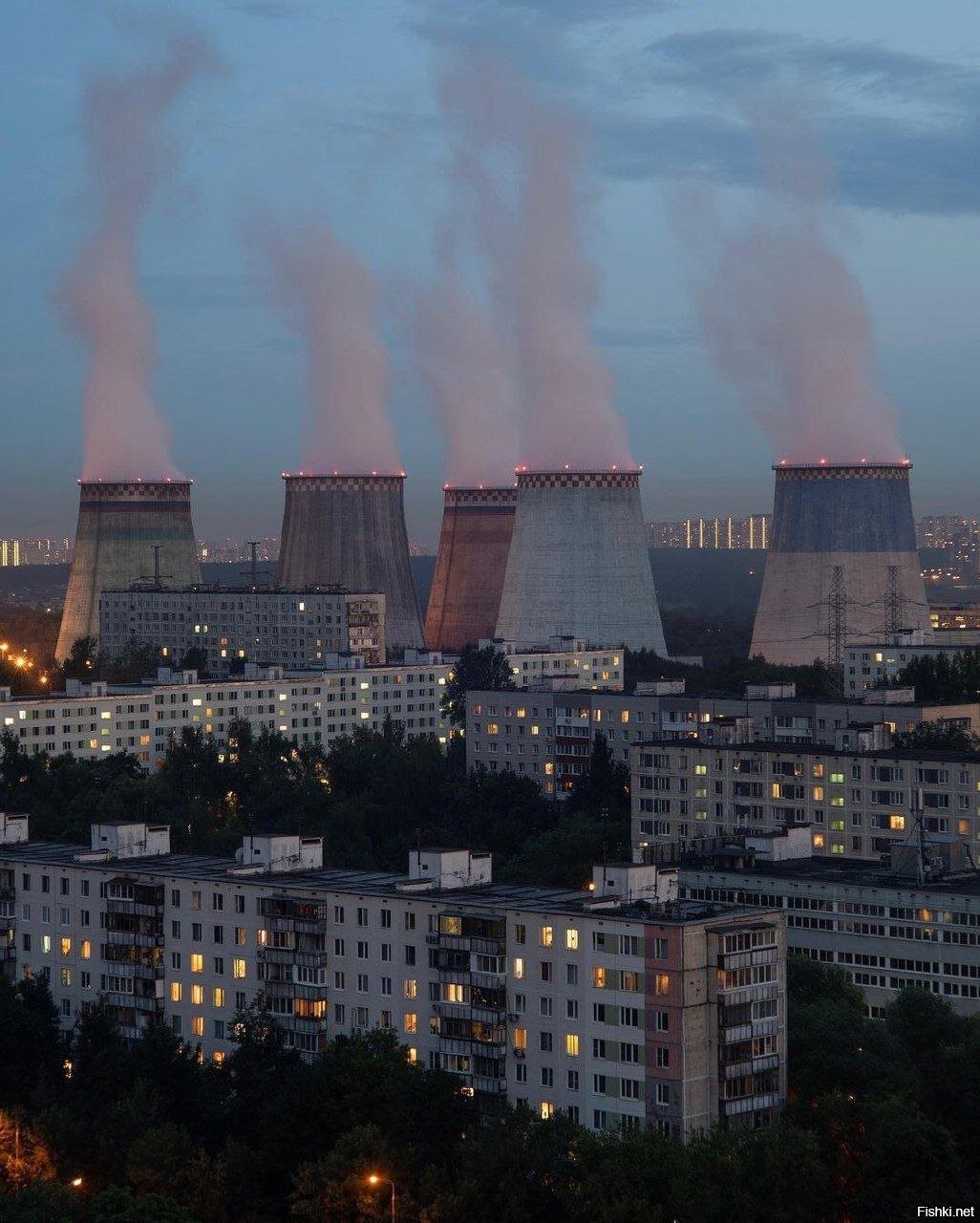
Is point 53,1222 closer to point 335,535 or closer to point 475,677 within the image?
point 475,677

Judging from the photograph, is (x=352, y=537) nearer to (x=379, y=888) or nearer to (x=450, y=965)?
(x=379, y=888)

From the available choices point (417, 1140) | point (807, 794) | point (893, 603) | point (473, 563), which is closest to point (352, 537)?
point (473, 563)

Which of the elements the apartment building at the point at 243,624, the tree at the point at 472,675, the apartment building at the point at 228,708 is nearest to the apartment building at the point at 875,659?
the tree at the point at 472,675

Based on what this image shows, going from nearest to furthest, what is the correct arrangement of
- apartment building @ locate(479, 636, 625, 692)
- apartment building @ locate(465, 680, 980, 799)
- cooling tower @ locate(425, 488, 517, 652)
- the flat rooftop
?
the flat rooftop
apartment building @ locate(465, 680, 980, 799)
apartment building @ locate(479, 636, 625, 692)
cooling tower @ locate(425, 488, 517, 652)

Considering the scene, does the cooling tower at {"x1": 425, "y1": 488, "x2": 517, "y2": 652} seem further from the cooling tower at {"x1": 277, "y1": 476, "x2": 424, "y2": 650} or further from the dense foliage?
the dense foliage

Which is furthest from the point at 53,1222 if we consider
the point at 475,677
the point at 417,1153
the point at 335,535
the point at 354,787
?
the point at 335,535

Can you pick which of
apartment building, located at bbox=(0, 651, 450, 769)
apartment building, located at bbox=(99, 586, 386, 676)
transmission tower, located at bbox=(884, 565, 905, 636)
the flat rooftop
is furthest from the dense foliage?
apartment building, located at bbox=(99, 586, 386, 676)
